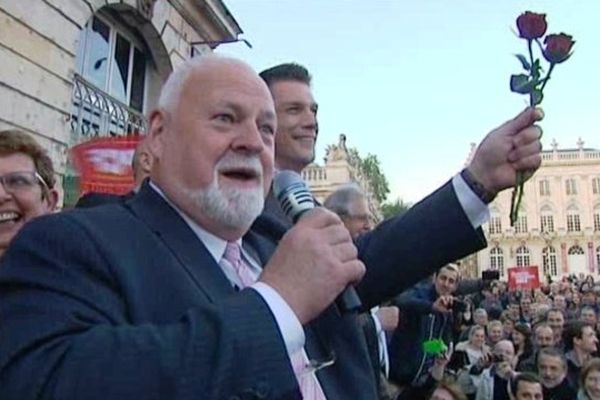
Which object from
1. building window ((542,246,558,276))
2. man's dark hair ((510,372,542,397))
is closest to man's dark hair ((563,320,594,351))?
man's dark hair ((510,372,542,397))

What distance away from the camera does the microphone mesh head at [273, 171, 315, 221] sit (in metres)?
1.54

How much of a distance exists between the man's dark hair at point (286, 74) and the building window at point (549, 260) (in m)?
81.9

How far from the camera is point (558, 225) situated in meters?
78.9

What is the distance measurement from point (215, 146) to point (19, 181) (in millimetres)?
1307

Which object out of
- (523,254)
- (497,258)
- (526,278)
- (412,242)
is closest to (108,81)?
(412,242)

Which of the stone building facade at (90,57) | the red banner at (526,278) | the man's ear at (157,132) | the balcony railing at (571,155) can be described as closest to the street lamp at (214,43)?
the stone building facade at (90,57)

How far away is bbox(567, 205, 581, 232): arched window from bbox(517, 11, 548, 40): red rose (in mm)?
84182

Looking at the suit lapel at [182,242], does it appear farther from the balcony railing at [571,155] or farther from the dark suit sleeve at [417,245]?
the balcony railing at [571,155]

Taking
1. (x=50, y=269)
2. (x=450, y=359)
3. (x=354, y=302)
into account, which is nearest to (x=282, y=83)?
(x=354, y=302)

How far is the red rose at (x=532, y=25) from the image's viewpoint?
1.68 m

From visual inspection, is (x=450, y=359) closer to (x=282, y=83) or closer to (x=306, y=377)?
(x=282, y=83)

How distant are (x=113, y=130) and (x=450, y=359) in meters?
5.41

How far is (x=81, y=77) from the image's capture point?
24.7ft

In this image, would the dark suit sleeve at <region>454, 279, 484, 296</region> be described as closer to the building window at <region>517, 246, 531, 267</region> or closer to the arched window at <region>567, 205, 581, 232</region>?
the building window at <region>517, 246, 531, 267</region>
